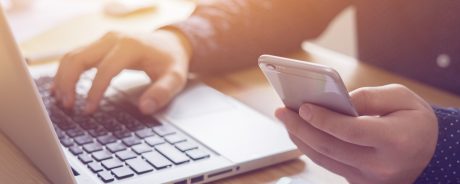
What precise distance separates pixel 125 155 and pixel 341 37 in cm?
77

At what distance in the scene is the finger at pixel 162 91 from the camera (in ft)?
2.85

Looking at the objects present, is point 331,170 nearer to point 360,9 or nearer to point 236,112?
point 236,112

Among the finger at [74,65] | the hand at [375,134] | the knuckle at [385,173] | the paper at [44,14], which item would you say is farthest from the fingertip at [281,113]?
the paper at [44,14]

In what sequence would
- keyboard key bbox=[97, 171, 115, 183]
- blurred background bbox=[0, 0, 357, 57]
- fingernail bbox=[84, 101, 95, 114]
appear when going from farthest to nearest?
blurred background bbox=[0, 0, 357, 57] < fingernail bbox=[84, 101, 95, 114] < keyboard key bbox=[97, 171, 115, 183]

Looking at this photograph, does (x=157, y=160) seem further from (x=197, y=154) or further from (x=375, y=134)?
(x=375, y=134)

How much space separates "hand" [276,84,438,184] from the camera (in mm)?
615

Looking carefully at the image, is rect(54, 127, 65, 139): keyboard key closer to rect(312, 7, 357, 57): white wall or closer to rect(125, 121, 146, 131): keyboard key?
rect(125, 121, 146, 131): keyboard key

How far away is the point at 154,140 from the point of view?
30.3 inches

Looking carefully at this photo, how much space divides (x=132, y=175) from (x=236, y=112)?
225mm

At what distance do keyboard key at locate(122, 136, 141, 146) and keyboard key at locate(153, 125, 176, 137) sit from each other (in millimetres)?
30

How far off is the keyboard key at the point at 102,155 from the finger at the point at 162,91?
0.14 meters

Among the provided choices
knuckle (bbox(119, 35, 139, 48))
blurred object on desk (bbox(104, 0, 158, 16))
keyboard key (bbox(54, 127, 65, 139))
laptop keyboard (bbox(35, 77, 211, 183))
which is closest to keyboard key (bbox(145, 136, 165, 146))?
laptop keyboard (bbox(35, 77, 211, 183))

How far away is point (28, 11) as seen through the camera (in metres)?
1.46

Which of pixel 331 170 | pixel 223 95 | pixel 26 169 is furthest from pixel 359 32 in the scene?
pixel 26 169
